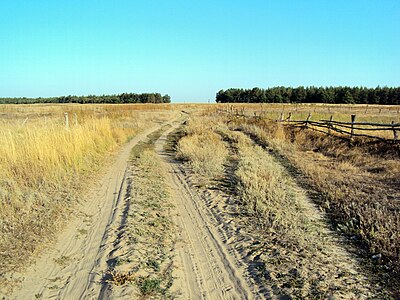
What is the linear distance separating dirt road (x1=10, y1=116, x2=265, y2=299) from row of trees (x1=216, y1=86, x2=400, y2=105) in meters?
91.7

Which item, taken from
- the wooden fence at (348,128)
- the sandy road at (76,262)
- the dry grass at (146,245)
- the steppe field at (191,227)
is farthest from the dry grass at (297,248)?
the wooden fence at (348,128)

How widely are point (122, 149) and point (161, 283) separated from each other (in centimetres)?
1058

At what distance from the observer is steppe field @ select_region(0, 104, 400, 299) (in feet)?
11.1

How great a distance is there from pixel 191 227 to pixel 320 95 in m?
92.8

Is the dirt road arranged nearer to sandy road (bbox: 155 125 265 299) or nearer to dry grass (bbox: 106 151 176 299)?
sandy road (bbox: 155 125 265 299)

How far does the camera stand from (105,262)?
12.5 ft

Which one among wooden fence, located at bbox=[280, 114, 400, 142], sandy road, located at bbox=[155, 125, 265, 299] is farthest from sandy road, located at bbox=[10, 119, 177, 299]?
wooden fence, located at bbox=[280, 114, 400, 142]

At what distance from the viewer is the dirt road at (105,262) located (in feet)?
10.7

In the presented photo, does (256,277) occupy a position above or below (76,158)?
below

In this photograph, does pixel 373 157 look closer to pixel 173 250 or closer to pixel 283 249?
pixel 283 249

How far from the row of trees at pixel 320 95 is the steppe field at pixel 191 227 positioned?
8629 cm

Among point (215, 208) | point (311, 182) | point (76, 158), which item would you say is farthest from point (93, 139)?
point (311, 182)

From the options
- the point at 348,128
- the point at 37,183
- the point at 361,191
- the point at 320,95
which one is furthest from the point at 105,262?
the point at 320,95

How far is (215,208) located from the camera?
5953 mm
